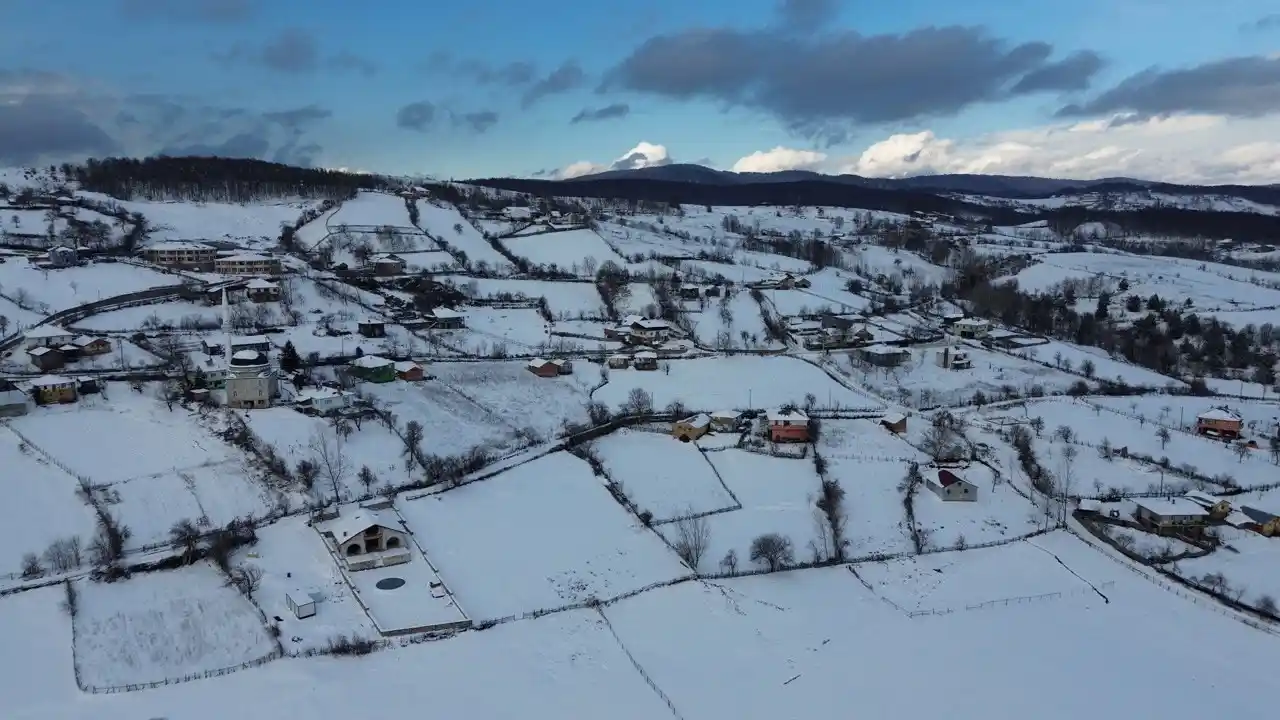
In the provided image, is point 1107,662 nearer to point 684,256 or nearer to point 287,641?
A: point 287,641

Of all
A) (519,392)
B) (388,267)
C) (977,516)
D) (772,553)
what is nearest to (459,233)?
(388,267)

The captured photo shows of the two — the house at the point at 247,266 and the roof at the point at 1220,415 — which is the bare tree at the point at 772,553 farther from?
the house at the point at 247,266

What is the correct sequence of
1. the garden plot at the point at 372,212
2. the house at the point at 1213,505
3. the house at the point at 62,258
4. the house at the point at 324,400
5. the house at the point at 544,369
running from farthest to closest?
the garden plot at the point at 372,212 → the house at the point at 62,258 → the house at the point at 544,369 → the house at the point at 324,400 → the house at the point at 1213,505

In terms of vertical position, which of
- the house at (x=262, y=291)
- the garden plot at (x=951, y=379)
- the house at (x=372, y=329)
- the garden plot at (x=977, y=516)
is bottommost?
the garden plot at (x=977, y=516)

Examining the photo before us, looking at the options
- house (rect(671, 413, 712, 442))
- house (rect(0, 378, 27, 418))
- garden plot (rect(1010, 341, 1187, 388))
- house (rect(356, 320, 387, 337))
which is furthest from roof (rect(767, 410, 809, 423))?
house (rect(0, 378, 27, 418))

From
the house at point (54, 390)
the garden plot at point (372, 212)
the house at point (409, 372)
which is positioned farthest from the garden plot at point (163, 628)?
the garden plot at point (372, 212)

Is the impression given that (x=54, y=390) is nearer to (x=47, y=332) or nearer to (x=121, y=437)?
(x=121, y=437)

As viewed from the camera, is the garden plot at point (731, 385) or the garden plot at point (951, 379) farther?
the garden plot at point (951, 379)
